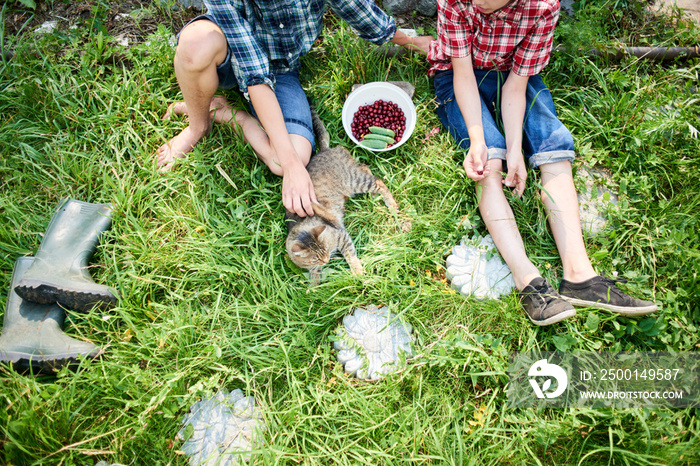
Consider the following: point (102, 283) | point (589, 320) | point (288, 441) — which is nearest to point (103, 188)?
point (102, 283)

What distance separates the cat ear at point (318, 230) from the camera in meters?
2.70

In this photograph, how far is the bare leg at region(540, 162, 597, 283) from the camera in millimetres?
2723

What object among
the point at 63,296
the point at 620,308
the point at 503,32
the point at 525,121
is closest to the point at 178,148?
the point at 63,296

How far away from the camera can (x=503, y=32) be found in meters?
2.71

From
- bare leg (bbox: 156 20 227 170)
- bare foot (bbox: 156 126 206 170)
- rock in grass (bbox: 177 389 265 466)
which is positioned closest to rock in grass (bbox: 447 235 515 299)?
rock in grass (bbox: 177 389 265 466)

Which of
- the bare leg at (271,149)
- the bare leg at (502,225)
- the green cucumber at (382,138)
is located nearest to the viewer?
the bare leg at (502,225)

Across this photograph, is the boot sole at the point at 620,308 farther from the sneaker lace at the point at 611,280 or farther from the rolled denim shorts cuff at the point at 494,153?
the rolled denim shorts cuff at the point at 494,153

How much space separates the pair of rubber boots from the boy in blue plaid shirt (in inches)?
31.9

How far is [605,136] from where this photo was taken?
3.18 meters

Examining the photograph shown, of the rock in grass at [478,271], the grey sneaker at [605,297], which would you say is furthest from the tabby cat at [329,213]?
the grey sneaker at [605,297]

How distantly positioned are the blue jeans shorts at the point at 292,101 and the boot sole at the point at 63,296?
6.16ft

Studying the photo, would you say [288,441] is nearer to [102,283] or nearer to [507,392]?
[507,392]

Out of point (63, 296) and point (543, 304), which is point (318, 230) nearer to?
point (543, 304)

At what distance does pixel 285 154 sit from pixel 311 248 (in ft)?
2.46
